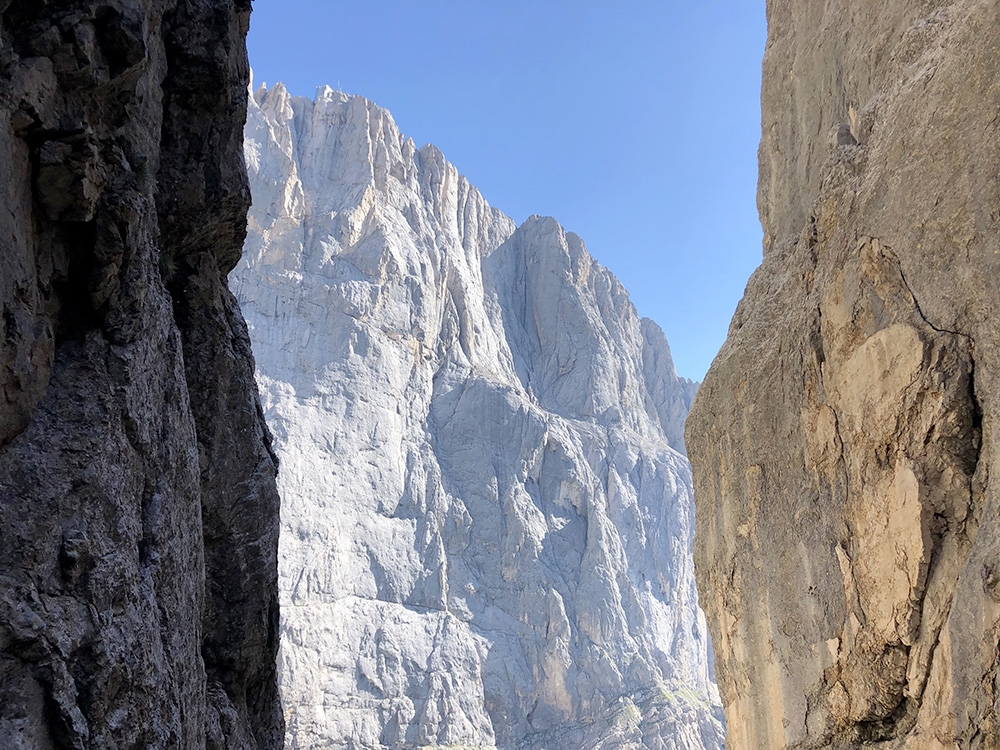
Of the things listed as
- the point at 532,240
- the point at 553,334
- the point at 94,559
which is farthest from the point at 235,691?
the point at 532,240

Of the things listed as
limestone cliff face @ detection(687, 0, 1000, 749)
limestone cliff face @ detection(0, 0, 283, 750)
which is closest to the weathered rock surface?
limestone cliff face @ detection(687, 0, 1000, 749)

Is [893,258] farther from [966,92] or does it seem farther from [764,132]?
[764,132]

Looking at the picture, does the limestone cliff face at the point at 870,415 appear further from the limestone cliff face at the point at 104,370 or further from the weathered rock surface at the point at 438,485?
the weathered rock surface at the point at 438,485

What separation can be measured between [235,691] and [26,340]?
643 centimetres

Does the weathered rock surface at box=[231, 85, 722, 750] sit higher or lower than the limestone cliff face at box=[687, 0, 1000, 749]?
higher

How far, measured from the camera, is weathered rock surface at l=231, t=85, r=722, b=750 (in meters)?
67.6

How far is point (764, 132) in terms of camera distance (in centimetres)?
1600

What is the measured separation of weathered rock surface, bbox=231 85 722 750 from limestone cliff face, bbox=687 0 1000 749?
5618 centimetres

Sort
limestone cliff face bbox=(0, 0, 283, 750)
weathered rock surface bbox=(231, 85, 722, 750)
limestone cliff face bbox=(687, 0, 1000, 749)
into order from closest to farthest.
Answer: limestone cliff face bbox=(0, 0, 283, 750) < limestone cliff face bbox=(687, 0, 1000, 749) < weathered rock surface bbox=(231, 85, 722, 750)

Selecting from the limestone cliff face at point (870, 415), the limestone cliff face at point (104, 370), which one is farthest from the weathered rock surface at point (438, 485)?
the limestone cliff face at point (104, 370)

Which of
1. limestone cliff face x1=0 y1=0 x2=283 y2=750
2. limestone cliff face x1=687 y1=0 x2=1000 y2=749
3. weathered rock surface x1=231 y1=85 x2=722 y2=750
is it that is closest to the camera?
limestone cliff face x1=0 y1=0 x2=283 y2=750

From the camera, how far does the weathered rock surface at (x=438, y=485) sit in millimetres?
67562

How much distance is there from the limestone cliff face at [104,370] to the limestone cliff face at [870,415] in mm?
7710

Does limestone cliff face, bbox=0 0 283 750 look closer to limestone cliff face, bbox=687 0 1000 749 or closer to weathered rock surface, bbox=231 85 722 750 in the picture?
limestone cliff face, bbox=687 0 1000 749
